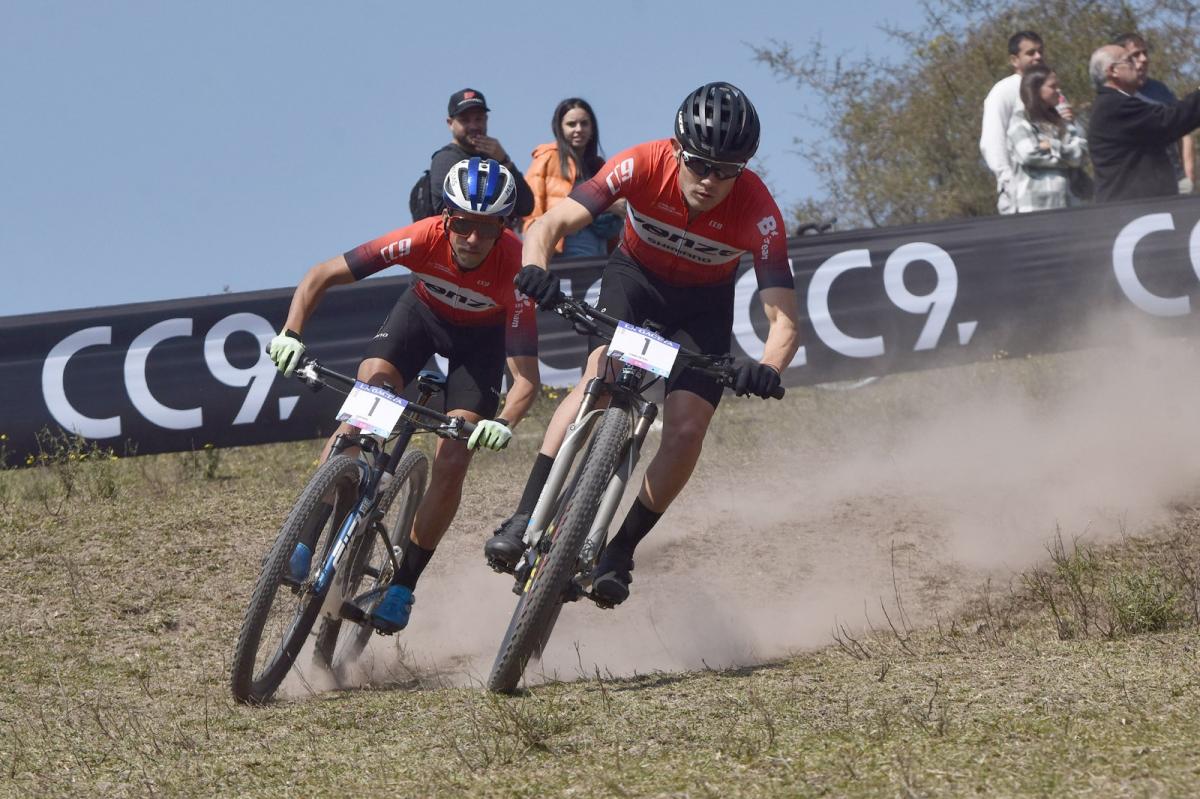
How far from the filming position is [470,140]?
1013cm

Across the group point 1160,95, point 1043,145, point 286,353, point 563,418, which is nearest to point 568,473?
A: point 563,418

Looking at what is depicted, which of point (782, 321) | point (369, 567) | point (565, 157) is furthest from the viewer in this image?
point (565, 157)

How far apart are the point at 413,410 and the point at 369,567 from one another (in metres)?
0.99

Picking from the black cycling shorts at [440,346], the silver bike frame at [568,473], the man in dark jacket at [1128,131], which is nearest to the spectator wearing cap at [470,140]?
the black cycling shorts at [440,346]

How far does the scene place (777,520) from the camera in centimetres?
1004

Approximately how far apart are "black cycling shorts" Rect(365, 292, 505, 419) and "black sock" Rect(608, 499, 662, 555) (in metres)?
1.08

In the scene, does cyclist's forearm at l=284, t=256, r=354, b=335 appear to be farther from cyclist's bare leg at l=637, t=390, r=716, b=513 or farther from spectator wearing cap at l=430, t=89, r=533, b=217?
spectator wearing cap at l=430, t=89, r=533, b=217

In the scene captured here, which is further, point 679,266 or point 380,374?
point 380,374

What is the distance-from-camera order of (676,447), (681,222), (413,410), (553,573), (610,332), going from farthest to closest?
(681,222)
(676,447)
(413,410)
(610,332)
(553,573)

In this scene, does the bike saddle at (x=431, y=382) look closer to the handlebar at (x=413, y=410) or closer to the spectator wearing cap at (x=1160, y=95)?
the handlebar at (x=413, y=410)

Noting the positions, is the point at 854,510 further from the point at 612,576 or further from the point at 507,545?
the point at 507,545

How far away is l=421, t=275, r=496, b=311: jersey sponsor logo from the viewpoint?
24.1ft

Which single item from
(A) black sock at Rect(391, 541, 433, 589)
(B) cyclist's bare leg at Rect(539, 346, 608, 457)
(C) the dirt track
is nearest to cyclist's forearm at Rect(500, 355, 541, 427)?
(B) cyclist's bare leg at Rect(539, 346, 608, 457)

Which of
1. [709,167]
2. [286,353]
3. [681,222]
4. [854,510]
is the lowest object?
[854,510]
